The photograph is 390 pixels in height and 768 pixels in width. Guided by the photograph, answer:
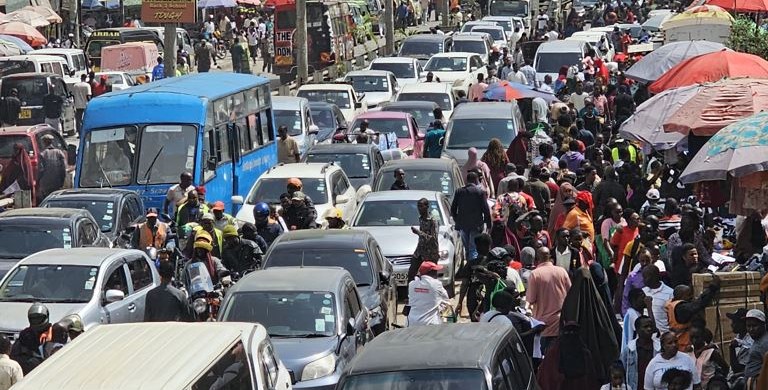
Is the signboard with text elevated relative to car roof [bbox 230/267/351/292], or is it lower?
elevated

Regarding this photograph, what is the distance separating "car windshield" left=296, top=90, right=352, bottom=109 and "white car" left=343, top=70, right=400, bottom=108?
2311mm

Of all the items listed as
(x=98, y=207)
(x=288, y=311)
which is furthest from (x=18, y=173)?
(x=288, y=311)

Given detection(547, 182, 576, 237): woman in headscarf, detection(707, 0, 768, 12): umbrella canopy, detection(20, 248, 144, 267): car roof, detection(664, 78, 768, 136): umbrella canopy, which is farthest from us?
detection(707, 0, 768, 12): umbrella canopy

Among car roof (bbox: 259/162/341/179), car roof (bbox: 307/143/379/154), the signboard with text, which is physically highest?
the signboard with text

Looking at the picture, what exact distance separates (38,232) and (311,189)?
4.78 meters

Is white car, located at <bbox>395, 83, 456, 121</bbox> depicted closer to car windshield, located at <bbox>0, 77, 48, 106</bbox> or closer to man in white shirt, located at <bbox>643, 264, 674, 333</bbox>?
car windshield, located at <bbox>0, 77, 48, 106</bbox>

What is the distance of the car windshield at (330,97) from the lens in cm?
3297

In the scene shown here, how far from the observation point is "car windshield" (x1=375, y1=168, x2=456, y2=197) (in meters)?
21.8

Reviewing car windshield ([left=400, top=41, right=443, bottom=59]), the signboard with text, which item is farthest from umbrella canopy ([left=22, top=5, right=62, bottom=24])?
the signboard with text

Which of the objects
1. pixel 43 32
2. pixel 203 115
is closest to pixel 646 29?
pixel 43 32

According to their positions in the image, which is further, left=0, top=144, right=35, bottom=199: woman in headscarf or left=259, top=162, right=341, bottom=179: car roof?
left=0, top=144, right=35, bottom=199: woman in headscarf

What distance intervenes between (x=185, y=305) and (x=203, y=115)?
913cm

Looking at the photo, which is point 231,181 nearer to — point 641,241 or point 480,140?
point 480,140

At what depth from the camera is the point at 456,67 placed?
40.0m
